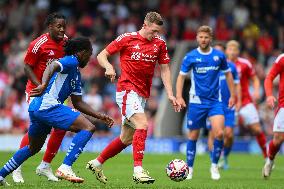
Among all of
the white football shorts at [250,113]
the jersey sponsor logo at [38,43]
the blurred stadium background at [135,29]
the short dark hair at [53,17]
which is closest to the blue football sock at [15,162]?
the jersey sponsor logo at [38,43]

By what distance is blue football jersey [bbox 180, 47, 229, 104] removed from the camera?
1525 cm

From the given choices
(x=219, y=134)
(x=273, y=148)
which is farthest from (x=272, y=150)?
(x=219, y=134)

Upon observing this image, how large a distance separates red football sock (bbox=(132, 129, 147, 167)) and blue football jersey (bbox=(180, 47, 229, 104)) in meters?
3.06

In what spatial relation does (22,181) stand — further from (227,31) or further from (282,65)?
(227,31)

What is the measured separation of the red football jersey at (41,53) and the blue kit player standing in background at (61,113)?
3.68 feet

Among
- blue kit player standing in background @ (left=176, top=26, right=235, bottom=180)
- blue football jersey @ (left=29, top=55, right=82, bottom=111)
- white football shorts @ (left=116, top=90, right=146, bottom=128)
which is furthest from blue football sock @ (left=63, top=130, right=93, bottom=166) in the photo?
blue kit player standing in background @ (left=176, top=26, right=235, bottom=180)

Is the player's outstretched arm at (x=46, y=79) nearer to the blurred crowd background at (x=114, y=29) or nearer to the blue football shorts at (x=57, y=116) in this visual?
the blue football shorts at (x=57, y=116)

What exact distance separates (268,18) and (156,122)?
603 cm

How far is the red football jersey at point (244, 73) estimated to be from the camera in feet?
62.7

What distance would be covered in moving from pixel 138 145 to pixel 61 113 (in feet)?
3.93

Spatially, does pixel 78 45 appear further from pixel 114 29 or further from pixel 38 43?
pixel 114 29

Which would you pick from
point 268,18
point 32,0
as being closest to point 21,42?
point 32,0

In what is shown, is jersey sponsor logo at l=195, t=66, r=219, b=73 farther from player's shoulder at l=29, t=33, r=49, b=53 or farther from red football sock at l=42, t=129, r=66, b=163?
player's shoulder at l=29, t=33, r=49, b=53

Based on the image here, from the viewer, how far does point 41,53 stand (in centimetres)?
1332
